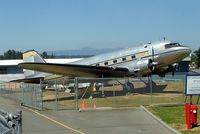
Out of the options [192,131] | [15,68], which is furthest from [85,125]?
[15,68]

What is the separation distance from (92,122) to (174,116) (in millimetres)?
3612

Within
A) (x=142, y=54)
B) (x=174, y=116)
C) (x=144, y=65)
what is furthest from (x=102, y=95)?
(x=174, y=116)

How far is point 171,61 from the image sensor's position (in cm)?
3609

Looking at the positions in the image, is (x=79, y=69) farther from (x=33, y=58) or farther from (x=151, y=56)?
(x=33, y=58)

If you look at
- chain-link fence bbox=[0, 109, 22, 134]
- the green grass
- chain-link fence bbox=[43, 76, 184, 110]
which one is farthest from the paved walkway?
chain-link fence bbox=[0, 109, 22, 134]

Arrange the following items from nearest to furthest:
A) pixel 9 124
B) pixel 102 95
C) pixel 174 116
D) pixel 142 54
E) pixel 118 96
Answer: pixel 9 124, pixel 174 116, pixel 102 95, pixel 118 96, pixel 142 54

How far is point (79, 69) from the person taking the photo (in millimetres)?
36938

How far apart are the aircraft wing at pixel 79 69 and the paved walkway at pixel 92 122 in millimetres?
13620

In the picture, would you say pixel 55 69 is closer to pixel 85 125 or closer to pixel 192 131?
pixel 85 125

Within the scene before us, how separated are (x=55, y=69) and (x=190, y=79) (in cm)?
1987

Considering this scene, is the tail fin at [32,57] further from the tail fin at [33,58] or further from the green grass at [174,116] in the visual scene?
the green grass at [174,116]

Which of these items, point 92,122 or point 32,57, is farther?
point 32,57

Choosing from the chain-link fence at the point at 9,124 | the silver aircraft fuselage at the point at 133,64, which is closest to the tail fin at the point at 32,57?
the silver aircraft fuselage at the point at 133,64

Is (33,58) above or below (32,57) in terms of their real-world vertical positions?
below
